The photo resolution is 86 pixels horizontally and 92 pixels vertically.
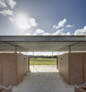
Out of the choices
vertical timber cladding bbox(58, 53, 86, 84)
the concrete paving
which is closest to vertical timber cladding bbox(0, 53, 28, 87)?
the concrete paving

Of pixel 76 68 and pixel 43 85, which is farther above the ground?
pixel 76 68

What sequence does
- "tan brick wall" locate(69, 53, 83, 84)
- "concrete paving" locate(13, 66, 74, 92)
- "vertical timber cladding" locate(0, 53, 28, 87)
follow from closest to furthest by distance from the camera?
"concrete paving" locate(13, 66, 74, 92)
"vertical timber cladding" locate(0, 53, 28, 87)
"tan brick wall" locate(69, 53, 83, 84)

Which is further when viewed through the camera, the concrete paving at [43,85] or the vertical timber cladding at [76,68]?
the vertical timber cladding at [76,68]

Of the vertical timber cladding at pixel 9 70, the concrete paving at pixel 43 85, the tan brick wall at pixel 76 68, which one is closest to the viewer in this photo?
the concrete paving at pixel 43 85

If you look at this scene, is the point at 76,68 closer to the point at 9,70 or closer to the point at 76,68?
the point at 76,68

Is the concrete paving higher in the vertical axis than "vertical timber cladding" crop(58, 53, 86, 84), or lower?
lower

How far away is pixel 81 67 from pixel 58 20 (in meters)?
4.00

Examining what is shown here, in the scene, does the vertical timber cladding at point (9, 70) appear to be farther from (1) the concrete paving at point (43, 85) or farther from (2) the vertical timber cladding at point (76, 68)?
(2) the vertical timber cladding at point (76, 68)

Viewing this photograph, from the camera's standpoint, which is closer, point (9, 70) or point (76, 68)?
point (9, 70)

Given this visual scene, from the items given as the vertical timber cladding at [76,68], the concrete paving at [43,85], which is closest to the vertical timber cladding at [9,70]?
the concrete paving at [43,85]

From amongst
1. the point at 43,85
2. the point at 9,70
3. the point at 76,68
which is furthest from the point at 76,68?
the point at 9,70

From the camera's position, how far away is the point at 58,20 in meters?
6.48

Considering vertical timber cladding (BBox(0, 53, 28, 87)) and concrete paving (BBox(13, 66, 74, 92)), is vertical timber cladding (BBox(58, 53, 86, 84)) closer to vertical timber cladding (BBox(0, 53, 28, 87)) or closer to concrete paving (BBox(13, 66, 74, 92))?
concrete paving (BBox(13, 66, 74, 92))

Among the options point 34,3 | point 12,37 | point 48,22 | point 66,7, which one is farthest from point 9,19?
point 66,7
